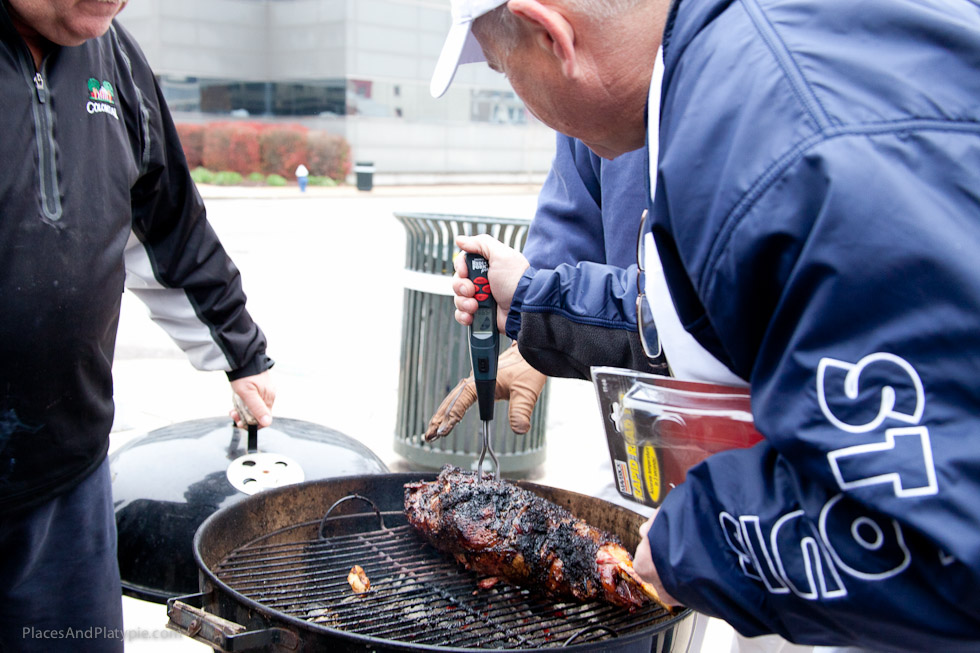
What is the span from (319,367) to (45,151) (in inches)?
221

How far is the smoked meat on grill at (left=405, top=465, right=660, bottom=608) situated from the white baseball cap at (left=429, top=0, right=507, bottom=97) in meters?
1.15

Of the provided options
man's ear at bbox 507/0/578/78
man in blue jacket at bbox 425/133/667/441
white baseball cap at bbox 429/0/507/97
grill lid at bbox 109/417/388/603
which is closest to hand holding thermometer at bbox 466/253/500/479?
man in blue jacket at bbox 425/133/667/441

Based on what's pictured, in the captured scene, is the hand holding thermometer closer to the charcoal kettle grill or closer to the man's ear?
the charcoal kettle grill

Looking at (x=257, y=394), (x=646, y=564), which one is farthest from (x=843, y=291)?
(x=257, y=394)

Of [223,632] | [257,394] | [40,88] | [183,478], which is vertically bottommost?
[183,478]

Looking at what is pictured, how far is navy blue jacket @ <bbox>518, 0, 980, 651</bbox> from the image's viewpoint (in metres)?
0.97

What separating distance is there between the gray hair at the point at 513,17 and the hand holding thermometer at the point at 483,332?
2.73ft

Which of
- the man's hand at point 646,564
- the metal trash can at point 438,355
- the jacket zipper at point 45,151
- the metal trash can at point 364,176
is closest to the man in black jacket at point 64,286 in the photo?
the jacket zipper at point 45,151

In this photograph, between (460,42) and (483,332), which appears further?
(483,332)

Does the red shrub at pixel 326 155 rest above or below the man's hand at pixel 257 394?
above

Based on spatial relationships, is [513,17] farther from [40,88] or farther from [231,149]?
[231,149]

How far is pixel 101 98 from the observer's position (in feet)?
7.57

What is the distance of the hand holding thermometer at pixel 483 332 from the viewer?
7.34ft
